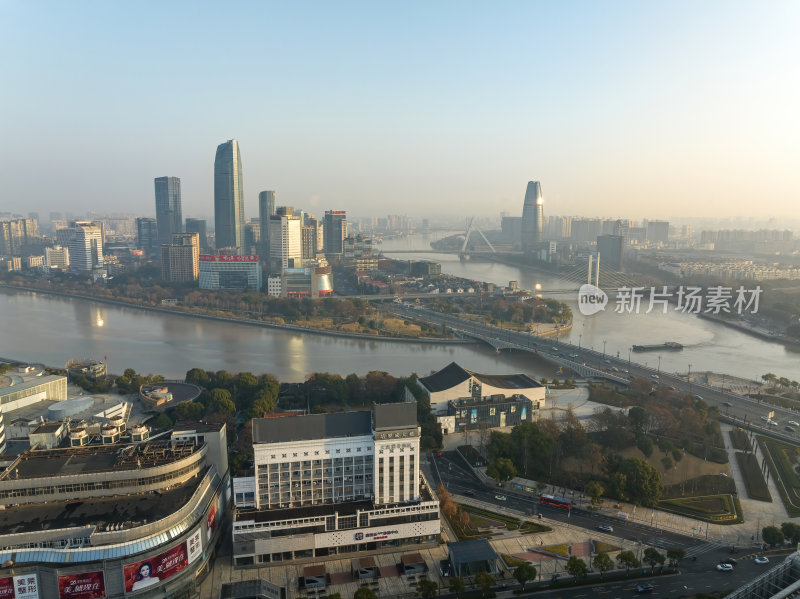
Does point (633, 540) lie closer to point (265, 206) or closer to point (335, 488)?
point (335, 488)

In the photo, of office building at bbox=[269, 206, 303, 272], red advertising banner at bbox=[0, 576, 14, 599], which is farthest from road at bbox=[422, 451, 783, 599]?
office building at bbox=[269, 206, 303, 272]

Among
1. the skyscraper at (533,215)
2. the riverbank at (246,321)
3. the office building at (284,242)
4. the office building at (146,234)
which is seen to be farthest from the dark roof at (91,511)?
the skyscraper at (533,215)

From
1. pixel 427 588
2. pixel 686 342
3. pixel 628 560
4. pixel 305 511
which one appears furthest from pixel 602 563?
pixel 686 342

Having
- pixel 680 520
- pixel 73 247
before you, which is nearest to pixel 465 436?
pixel 680 520

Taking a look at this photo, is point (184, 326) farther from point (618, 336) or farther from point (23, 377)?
point (618, 336)

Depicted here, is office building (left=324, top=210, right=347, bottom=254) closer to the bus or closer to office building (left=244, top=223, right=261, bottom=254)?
office building (left=244, top=223, right=261, bottom=254)

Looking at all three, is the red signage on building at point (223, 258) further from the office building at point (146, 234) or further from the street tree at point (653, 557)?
the street tree at point (653, 557)
